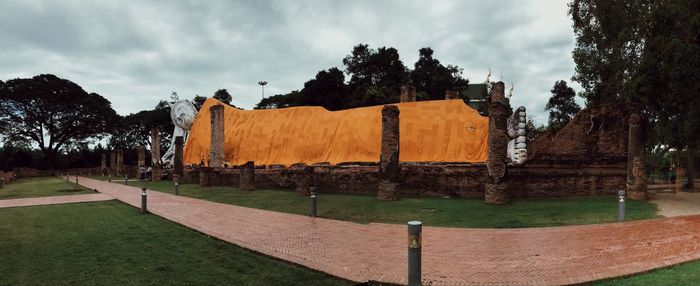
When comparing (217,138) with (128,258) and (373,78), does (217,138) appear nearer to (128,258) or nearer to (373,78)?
(128,258)

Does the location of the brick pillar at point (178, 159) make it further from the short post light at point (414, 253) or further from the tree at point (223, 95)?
the tree at point (223, 95)

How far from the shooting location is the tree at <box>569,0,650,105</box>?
19.4 meters

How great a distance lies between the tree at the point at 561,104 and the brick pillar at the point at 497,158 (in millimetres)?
24995

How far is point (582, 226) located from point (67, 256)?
30.9 feet

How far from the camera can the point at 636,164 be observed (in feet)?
45.0

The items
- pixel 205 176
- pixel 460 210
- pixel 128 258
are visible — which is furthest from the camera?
pixel 205 176

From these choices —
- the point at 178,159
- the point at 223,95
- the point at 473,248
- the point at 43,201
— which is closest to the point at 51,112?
the point at 223,95

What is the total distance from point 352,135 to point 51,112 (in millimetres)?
44716

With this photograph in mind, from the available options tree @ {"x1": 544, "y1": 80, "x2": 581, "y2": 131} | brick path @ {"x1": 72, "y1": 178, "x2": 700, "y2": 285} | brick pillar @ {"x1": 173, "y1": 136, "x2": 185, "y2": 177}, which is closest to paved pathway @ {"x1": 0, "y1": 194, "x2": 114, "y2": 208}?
brick path @ {"x1": 72, "y1": 178, "x2": 700, "y2": 285}

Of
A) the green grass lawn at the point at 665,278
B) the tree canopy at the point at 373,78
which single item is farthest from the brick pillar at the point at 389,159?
the tree canopy at the point at 373,78

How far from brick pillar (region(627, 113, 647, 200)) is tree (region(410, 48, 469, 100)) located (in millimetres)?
24428

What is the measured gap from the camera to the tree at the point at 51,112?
45375 mm

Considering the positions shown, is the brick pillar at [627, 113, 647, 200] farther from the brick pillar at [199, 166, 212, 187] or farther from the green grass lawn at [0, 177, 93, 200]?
the green grass lawn at [0, 177, 93, 200]

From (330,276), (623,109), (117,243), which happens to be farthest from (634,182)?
(117,243)
